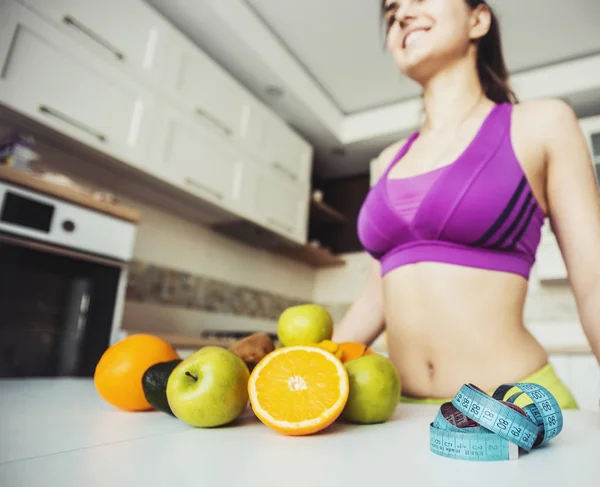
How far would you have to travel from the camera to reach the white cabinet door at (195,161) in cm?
197

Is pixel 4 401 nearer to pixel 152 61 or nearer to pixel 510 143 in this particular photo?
pixel 510 143

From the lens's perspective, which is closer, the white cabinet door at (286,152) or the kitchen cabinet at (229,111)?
the kitchen cabinet at (229,111)

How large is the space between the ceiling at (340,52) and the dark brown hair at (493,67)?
→ 1484 millimetres

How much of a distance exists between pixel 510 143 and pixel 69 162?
69.0 inches

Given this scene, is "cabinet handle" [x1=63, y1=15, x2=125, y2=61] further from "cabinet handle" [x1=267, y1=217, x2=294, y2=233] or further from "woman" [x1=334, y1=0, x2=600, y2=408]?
"woman" [x1=334, y1=0, x2=600, y2=408]

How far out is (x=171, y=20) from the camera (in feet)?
7.04

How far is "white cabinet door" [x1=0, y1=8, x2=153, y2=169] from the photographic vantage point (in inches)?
56.7

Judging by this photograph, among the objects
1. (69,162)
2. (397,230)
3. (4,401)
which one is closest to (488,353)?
(397,230)

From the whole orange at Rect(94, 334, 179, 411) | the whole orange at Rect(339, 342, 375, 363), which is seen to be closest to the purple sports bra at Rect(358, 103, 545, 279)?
the whole orange at Rect(339, 342, 375, 363)

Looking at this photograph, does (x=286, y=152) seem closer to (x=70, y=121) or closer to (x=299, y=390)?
(x=70, y=121)

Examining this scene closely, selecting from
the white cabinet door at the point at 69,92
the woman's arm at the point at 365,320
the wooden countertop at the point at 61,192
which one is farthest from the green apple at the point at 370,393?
the white cabinet door at the point at 69,92

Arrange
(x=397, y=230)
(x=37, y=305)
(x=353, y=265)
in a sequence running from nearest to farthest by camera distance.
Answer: (x=397, y=230)
(x=37, y=305)
(x=353, y=265)

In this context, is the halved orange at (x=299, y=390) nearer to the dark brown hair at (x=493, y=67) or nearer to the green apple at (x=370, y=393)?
the green apple at (x=370, y=393)

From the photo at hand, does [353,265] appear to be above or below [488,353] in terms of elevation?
above
